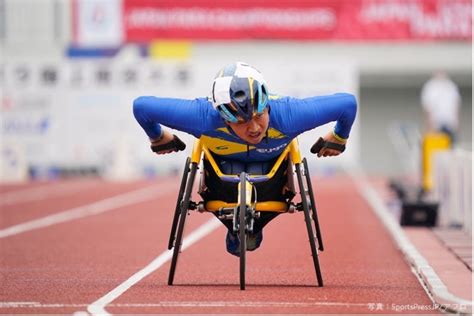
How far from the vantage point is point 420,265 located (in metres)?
12.6

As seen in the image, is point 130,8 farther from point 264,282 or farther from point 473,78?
point 264,282

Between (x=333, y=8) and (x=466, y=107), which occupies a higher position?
(x=333, y=8)

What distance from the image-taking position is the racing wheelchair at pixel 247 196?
35.8ft

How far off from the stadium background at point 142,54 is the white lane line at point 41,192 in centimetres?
240

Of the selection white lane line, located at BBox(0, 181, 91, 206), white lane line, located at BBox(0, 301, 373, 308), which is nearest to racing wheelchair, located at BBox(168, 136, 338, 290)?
white lane line, located at BBox(0, 301, 373, 308)

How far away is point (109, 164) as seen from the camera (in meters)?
36.4

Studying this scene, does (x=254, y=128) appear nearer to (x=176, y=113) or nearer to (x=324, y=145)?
(x=176, y=113)

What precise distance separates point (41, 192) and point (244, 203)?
19161mm

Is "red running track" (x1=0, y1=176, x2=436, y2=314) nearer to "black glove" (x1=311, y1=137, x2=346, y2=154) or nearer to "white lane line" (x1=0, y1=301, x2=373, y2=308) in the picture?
"white lane line" (x1=0, y1=301, x2=373, y2=308)

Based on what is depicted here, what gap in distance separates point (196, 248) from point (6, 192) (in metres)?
14.6

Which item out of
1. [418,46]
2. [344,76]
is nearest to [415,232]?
[344,76]

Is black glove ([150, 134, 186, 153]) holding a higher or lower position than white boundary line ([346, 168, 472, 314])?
higher

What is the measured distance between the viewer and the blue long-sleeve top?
10953 millimetres

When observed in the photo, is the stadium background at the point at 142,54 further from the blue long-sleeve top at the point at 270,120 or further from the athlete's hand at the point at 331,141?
the blue long-sleeve top at the point at 270,120
